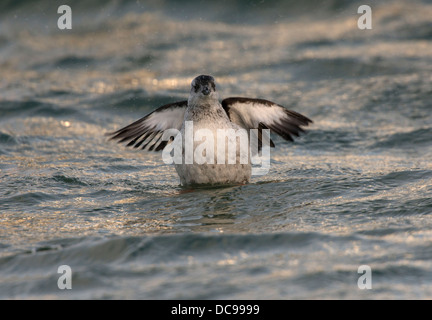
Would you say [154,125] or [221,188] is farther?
[154,125]

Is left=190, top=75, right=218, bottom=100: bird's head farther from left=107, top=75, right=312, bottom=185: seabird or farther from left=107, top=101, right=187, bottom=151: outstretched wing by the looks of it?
left=107, top=101, right=187, bottom=151: outstretched wing

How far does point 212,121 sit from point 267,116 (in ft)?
3.13

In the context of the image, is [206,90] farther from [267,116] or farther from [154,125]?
[154,125]

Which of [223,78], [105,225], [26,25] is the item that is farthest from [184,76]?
[105,225]

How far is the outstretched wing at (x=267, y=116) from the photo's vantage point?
8.09 m

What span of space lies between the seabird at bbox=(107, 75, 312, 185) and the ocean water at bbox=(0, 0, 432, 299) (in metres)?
0.29

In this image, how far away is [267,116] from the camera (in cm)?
824

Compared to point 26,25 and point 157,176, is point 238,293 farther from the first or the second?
point 26,25

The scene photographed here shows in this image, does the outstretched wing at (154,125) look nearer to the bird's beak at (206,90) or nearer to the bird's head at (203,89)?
the bird's head at (203,89)

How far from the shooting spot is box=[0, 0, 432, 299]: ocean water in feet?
18.4

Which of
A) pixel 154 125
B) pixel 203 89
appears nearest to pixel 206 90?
pixel 203 89

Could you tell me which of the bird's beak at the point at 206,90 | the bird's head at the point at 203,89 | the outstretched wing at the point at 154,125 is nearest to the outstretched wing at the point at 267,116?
the bird's head at the point at 203,89

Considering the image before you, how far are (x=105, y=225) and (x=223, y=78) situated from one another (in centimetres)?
771

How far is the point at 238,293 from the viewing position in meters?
5.14
